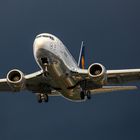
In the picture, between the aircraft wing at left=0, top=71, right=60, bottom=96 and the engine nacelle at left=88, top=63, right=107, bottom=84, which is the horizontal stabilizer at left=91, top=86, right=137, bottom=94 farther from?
the engine nacelle at left=88, top=63, right=107, bottom=84

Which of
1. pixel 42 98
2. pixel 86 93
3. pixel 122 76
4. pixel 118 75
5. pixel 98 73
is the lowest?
pixel 42 98

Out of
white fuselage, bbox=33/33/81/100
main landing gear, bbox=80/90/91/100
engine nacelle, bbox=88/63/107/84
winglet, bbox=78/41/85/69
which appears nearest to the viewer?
white fuselage, bbox=33/33/81/100

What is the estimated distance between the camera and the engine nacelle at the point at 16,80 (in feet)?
177

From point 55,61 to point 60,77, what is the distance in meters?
1.60

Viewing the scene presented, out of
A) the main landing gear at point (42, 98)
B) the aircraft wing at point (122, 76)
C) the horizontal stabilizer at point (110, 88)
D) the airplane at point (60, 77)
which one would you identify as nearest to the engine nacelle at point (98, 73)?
the airplane at point (60, 77)

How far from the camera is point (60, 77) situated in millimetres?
52875

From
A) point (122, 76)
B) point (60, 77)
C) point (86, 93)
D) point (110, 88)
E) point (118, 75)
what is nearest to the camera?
point (60, 77)

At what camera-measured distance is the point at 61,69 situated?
5278 centimetres

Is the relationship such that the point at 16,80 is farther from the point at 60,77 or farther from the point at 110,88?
the point at 110,88

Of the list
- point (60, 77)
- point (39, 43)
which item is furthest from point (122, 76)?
point (39, 43)

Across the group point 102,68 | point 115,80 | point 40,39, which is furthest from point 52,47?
point 115,80

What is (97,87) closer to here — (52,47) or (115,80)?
(115,80)

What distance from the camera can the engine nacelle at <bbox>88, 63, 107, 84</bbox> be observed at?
52.8 m

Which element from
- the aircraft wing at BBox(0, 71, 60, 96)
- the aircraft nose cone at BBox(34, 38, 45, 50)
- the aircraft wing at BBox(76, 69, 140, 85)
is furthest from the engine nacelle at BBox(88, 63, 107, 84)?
the aircraft nose cone at BBox(34, 38, 45, 50)
